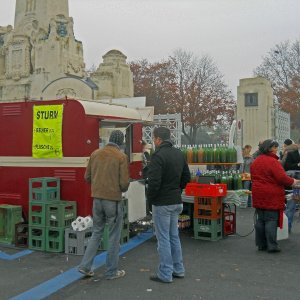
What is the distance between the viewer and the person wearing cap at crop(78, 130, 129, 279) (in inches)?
205

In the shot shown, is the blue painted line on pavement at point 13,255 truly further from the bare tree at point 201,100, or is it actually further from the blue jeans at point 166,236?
the bare tree at point 201,100

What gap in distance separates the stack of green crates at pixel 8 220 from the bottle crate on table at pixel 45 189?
43cm

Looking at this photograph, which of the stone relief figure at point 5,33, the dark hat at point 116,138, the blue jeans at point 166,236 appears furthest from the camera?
the stone relief figure at point 5,33

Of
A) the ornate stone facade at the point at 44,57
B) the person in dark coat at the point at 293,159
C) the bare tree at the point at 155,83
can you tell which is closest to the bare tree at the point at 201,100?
the bare tree at the point at 155,83

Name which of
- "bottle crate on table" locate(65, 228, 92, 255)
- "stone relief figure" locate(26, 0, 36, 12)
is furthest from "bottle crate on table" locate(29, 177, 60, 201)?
"stone relief figure" locate(26, 0, 36, 12)

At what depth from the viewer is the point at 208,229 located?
288 inches

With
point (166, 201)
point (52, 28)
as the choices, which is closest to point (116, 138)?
point (166, 201)

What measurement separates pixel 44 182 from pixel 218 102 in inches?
1193

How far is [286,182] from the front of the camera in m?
6.25

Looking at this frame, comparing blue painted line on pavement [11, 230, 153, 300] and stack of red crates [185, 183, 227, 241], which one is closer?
blue painted line on pavement [11, 230, 153, 300]

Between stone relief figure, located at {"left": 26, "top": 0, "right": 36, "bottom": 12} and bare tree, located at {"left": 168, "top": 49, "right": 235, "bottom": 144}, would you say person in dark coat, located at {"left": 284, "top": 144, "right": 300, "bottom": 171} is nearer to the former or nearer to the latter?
stone relief figure, located at {"left": 26, "top": 0, "right": 36, "bottom": 12}

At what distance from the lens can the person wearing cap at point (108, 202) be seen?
520 centimetres

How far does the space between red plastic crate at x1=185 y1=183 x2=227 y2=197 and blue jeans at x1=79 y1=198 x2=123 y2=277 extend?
2.32 meters

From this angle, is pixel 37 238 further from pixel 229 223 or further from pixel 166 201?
pixel 229 223
